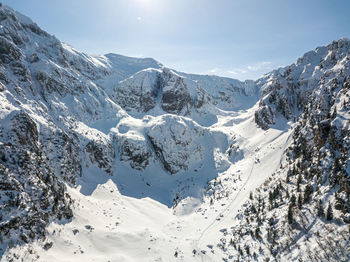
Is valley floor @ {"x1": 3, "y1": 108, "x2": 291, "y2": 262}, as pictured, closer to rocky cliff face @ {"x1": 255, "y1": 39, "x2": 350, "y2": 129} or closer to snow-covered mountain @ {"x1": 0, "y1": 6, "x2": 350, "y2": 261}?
snow-covered mountain @ {"x1": 0, "y1": 6, "x2": 350, "y2": 261}

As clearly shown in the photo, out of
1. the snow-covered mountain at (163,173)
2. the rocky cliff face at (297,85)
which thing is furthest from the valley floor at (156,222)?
the rocky cliff face at (297,85)

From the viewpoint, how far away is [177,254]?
22.9 meters

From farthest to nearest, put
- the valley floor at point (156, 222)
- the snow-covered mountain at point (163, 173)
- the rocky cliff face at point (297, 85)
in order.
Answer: the rocky cliff face at point (297, 85) < the valley floor at point (156, 222) < the snow-covered mountain at point (163, 173)

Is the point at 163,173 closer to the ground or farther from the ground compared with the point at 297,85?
closer to the ground

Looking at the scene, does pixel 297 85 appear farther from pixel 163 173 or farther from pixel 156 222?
pixel 156 222

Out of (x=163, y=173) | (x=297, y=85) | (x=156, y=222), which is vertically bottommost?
(x=156, y=222)

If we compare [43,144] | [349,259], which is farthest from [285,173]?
[43,144]

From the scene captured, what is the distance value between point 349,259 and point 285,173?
1516 cm

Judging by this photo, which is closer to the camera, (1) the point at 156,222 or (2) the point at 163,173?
(1) the point at 156,222

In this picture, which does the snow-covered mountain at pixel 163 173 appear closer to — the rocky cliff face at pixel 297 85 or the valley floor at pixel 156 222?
the valley floor at pixel 156 222

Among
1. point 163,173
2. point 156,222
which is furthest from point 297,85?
point 156,222

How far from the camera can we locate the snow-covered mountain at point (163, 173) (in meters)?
18.9

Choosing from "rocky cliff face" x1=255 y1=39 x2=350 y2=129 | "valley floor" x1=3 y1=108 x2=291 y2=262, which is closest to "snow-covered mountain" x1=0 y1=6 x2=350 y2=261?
"valley floor" x1=3 y1=108 x2=291 y2=262

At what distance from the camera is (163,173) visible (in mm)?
48594
